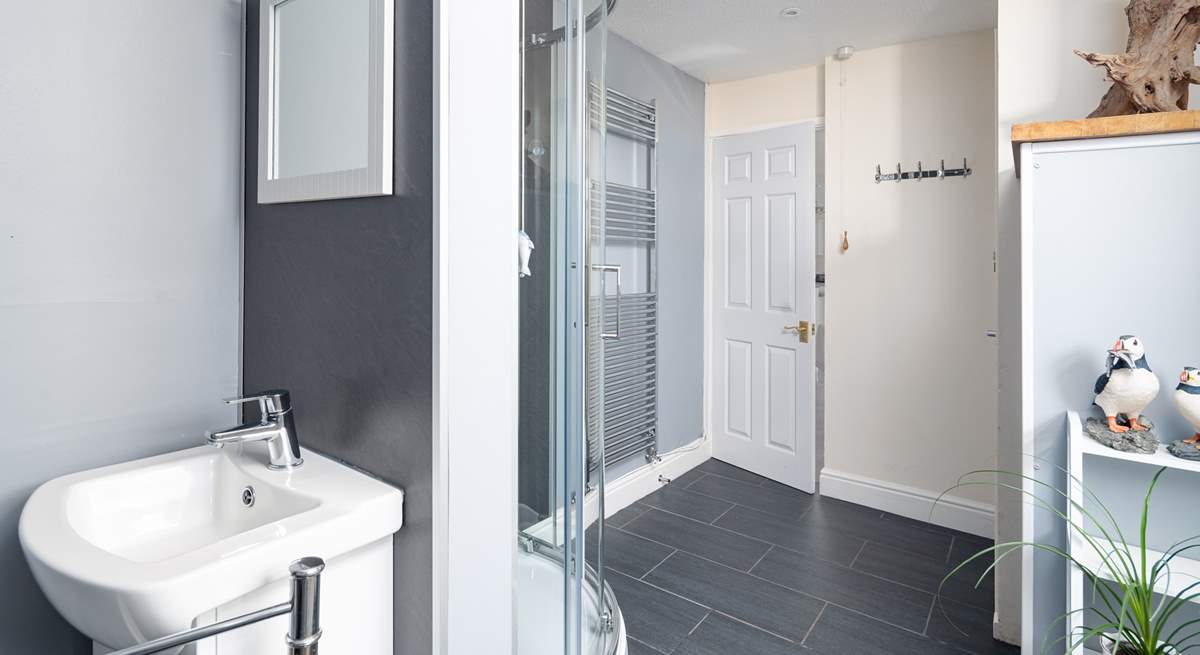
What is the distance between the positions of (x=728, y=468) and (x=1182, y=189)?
2.61 meters

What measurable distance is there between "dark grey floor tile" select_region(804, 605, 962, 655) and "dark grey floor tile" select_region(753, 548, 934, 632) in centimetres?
6

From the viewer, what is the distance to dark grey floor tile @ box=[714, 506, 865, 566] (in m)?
2.54

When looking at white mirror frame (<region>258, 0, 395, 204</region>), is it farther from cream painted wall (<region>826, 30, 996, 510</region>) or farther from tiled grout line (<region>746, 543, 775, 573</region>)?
cream painted wall (<region>826, 30, 996, 510</region>)

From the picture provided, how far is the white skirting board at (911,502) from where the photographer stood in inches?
107

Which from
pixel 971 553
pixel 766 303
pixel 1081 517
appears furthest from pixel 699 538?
pixel 1081 517

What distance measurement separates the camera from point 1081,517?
1.38 metres

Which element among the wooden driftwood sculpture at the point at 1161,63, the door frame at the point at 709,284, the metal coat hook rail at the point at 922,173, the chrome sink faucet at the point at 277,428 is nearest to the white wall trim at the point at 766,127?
the door frame at the point at 709,284

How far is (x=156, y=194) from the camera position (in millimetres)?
1329

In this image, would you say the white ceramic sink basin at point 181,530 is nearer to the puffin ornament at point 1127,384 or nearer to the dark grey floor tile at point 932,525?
the puffin ornament at point 1127,384

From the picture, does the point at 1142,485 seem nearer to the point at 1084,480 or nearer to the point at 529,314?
the point at 1084,480

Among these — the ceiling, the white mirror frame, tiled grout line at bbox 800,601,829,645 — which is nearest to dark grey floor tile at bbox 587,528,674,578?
tiled grout line at bbox 800,601,829,645

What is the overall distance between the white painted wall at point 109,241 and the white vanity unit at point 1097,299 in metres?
1.94

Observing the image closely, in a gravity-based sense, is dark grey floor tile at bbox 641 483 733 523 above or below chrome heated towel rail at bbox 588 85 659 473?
below

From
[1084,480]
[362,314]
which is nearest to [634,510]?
[1084,480]
